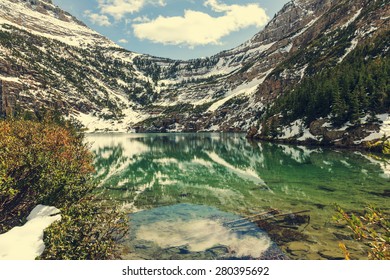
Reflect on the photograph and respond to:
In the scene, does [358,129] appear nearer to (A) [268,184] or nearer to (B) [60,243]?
(A) [268,184]

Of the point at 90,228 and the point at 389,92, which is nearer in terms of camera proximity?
the point at 90,228

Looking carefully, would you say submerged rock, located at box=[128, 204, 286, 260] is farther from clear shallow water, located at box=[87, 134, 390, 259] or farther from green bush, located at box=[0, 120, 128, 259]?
green bush, located at box=[0, 120, 128, 259]

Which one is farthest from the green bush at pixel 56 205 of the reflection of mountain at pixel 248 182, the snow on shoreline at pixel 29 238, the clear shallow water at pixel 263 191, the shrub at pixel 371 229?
the shrub at pixel 371 229

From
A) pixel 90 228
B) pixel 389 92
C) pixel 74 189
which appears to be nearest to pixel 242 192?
pixel 74 189

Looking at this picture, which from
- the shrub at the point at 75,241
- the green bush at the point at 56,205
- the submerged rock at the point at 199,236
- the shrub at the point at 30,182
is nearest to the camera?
the shrub at the point at 75,241

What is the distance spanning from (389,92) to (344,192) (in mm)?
56371

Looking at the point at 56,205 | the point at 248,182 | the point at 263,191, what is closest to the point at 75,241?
the point at 56,205

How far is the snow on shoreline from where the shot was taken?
11.9m

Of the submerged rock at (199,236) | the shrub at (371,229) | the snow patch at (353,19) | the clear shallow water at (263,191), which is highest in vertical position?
the snow patch at (353,19)

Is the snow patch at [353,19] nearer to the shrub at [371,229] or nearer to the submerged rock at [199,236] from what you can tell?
the submerged rock at [199,236]

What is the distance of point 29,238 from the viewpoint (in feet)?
43.9

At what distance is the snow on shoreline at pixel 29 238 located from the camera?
11.9 m

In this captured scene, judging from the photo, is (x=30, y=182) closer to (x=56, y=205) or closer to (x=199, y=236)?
(x=56, y=205)
